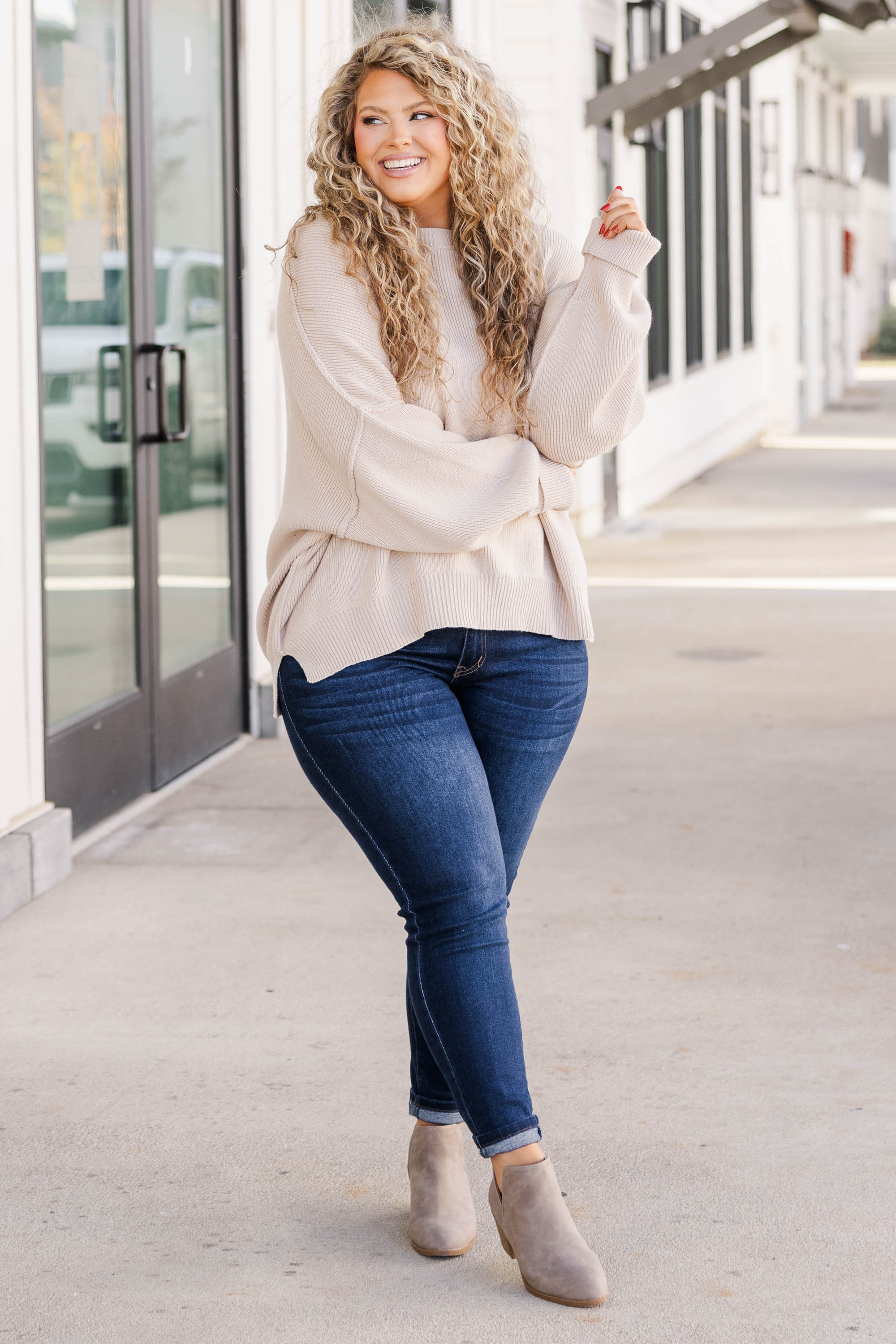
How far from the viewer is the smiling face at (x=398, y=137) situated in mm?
2574

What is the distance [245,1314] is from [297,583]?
1037 millimetres

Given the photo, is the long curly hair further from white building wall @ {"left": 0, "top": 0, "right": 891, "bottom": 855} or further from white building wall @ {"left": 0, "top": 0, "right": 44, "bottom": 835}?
white building wall @ {"left": 0, "top": 0, "right": 44, "bottom": 835}

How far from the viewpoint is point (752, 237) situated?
20.6 meters

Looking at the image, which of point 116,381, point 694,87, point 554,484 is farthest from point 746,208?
point 554,484

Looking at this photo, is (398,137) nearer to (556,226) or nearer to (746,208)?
(556,226)

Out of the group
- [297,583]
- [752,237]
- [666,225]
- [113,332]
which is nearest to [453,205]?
[297,583]

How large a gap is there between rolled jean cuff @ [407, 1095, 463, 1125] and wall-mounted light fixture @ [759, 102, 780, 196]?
1806cm

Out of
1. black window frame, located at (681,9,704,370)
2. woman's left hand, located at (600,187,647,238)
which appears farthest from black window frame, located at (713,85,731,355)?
woman's left hand, located at (600,187,647,238)

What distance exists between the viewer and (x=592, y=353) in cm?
255

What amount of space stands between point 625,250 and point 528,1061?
5.47 ft

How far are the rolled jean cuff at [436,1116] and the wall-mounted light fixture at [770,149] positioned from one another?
711 inches

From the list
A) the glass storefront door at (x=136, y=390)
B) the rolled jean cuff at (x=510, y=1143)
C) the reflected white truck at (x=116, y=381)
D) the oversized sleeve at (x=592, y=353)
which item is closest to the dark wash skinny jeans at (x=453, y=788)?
the rolled jean cuff at (x=510, y=1143)

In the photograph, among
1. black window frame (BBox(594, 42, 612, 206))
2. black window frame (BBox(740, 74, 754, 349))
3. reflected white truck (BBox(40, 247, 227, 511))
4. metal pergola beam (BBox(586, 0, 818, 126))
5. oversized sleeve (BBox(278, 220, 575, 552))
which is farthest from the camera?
black window frame (BBox(740, 74, 754, 349))

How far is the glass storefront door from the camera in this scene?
507 centimetres
